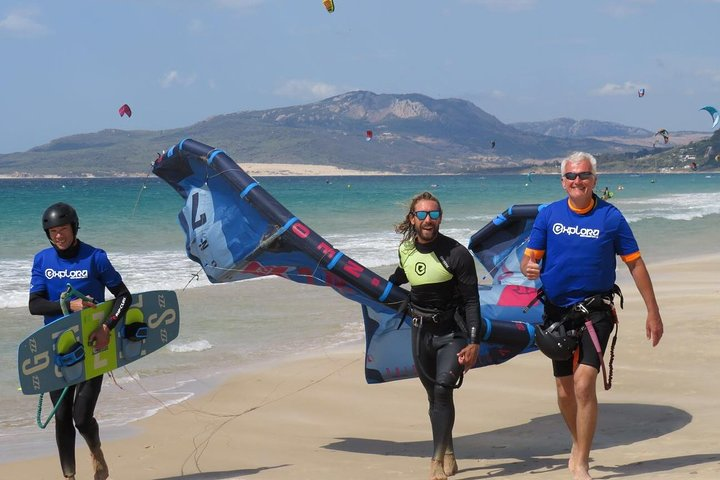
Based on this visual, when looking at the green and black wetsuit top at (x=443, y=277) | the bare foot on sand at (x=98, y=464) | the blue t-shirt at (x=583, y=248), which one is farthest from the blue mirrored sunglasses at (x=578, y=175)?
the bare foot on sand at (x=98, y=464)

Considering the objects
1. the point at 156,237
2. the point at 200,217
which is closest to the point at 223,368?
the point at 200,217

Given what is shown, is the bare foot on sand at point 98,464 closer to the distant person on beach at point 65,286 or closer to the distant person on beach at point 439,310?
the distant person on beach at point 65,286

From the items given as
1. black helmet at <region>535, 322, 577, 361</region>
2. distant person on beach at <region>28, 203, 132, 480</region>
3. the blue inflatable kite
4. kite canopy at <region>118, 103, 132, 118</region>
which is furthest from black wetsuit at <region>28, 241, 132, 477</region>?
kite canopy at <region>118, 103, 132, 118</region>

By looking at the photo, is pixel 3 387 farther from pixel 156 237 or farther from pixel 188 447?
pixel 156 237

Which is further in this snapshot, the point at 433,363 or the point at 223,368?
the point at 223,368

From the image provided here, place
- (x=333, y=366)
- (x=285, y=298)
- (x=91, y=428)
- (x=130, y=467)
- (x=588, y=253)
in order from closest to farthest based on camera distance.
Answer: (x=588, y=253), (x=91, y=428), (x=130, y=467), (x=333, y=366), (x=285, y=298)

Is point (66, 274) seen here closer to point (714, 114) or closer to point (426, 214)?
point (426, 214)

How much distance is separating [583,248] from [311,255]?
2.31 m

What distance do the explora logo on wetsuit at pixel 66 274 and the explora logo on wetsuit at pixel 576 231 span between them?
2538 mm

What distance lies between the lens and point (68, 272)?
560cm

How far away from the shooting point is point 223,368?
9883mm

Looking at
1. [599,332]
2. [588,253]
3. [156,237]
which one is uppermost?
[588,253]

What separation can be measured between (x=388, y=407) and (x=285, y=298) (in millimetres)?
6775

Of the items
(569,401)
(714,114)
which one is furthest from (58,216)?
(714,114)
